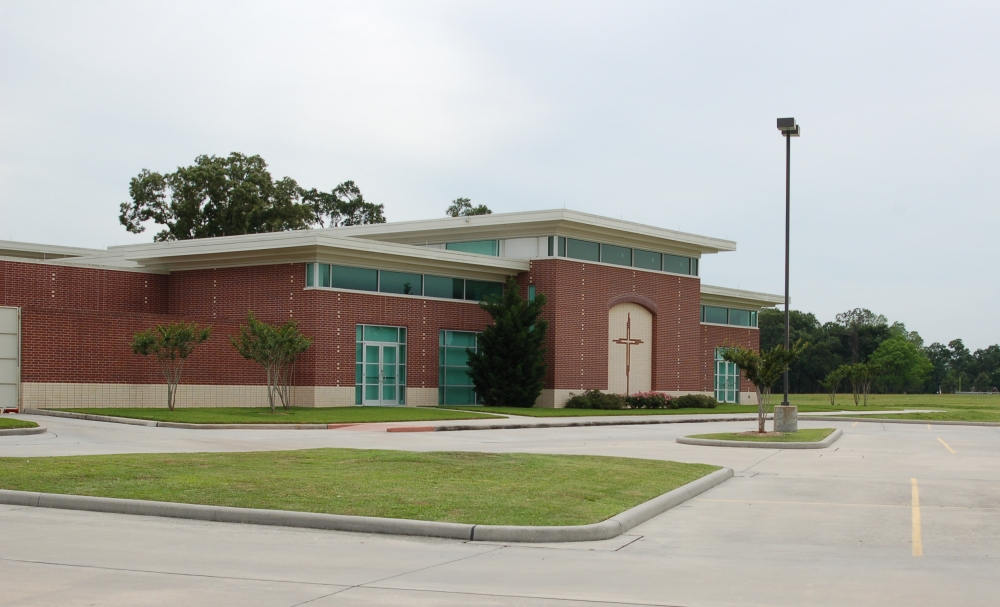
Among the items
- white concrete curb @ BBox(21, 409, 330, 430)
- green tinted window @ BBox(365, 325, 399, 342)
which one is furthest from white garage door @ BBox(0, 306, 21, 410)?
green tinted window @ BBox(365, 325, 399, 342)

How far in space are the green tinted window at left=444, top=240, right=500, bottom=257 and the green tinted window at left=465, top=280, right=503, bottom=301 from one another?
147 cm

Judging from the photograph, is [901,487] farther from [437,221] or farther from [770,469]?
[437,221]

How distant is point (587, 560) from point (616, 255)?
3701 cm

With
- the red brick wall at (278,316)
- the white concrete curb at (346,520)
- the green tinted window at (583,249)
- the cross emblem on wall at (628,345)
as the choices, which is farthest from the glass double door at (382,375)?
the white concrete curb at (346,520)

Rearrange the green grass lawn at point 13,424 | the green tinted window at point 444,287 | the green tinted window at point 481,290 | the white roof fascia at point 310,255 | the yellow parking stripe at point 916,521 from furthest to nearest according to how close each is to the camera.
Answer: the green tinted window at point 481,290
the green tinted window at point 444,287
the white roof fascia at point 310,255
the green grass lawn at point 13,424
the yellow parking stripe at point 916,521

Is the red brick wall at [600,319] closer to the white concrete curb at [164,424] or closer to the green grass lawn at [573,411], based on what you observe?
the green grass lawn at [573,411]

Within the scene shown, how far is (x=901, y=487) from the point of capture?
54.9 feet

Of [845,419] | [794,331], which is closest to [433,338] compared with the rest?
[845,419]

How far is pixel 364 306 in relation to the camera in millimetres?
39250

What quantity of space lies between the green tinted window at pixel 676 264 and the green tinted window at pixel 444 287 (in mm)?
10847

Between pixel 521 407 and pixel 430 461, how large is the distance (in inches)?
1000

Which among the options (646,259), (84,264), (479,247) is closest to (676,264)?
(646,259)

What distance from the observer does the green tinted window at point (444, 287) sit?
4203cm

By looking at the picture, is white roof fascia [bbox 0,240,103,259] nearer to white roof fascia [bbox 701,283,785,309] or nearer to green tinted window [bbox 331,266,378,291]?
green tinted window [bbox 331,266,378,291]
